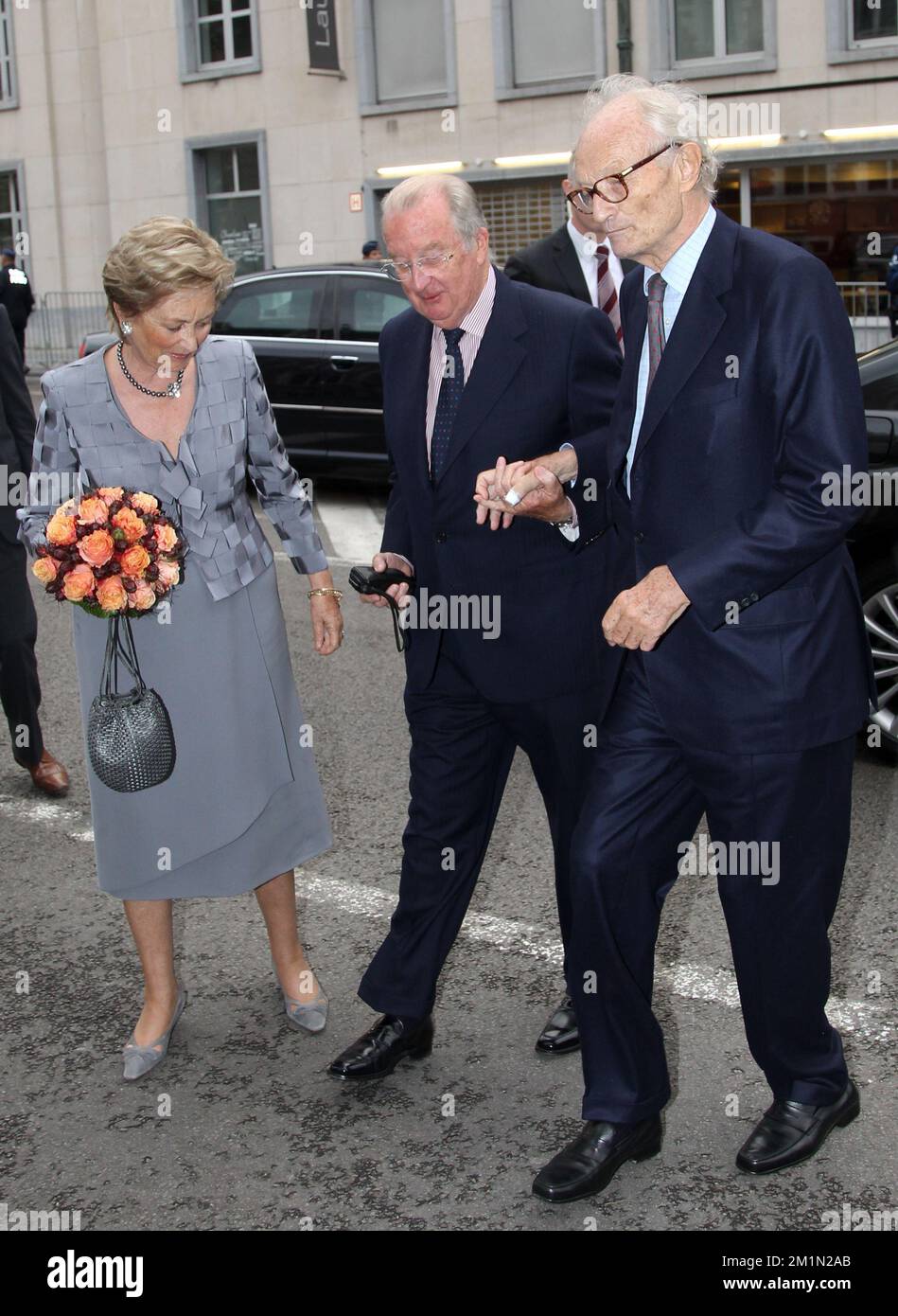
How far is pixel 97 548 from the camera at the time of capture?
3.69 meters

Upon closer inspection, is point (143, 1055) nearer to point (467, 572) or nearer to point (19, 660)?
point (467, 572)

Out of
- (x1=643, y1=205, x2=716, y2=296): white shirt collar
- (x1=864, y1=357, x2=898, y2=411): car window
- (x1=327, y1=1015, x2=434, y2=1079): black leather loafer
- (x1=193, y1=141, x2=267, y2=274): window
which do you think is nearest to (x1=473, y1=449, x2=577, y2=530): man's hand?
(x1=643, y1=205, x2=716, y2=296): white shirt collar

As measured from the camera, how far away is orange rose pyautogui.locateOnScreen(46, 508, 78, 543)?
3.76 meters

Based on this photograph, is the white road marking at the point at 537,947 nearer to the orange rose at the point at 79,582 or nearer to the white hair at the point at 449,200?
the orange rose at the point at 79,582

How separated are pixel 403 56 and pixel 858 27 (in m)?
6.83

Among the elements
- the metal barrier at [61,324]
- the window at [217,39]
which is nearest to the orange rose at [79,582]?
the window at [217,39]

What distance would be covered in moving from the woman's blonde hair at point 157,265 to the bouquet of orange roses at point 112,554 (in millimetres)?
453

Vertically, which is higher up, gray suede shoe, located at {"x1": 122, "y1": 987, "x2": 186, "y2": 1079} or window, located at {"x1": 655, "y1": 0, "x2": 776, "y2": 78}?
window, located at {"x1": 655, "y1": 0, "x2": 776, "y2": 78}

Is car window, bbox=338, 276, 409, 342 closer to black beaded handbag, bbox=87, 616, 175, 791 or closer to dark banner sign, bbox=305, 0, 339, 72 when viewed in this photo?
black beaded handbag, bbox=87, 616, 175, 791

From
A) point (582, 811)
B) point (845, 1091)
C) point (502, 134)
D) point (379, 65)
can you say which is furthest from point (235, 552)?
point (379, 65)

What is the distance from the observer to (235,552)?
4012 mm

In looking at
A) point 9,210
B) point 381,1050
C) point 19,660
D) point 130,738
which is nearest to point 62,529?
point 130,738

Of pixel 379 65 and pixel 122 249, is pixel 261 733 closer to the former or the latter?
pixel 122 249

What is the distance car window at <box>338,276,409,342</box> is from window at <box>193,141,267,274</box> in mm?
13846
